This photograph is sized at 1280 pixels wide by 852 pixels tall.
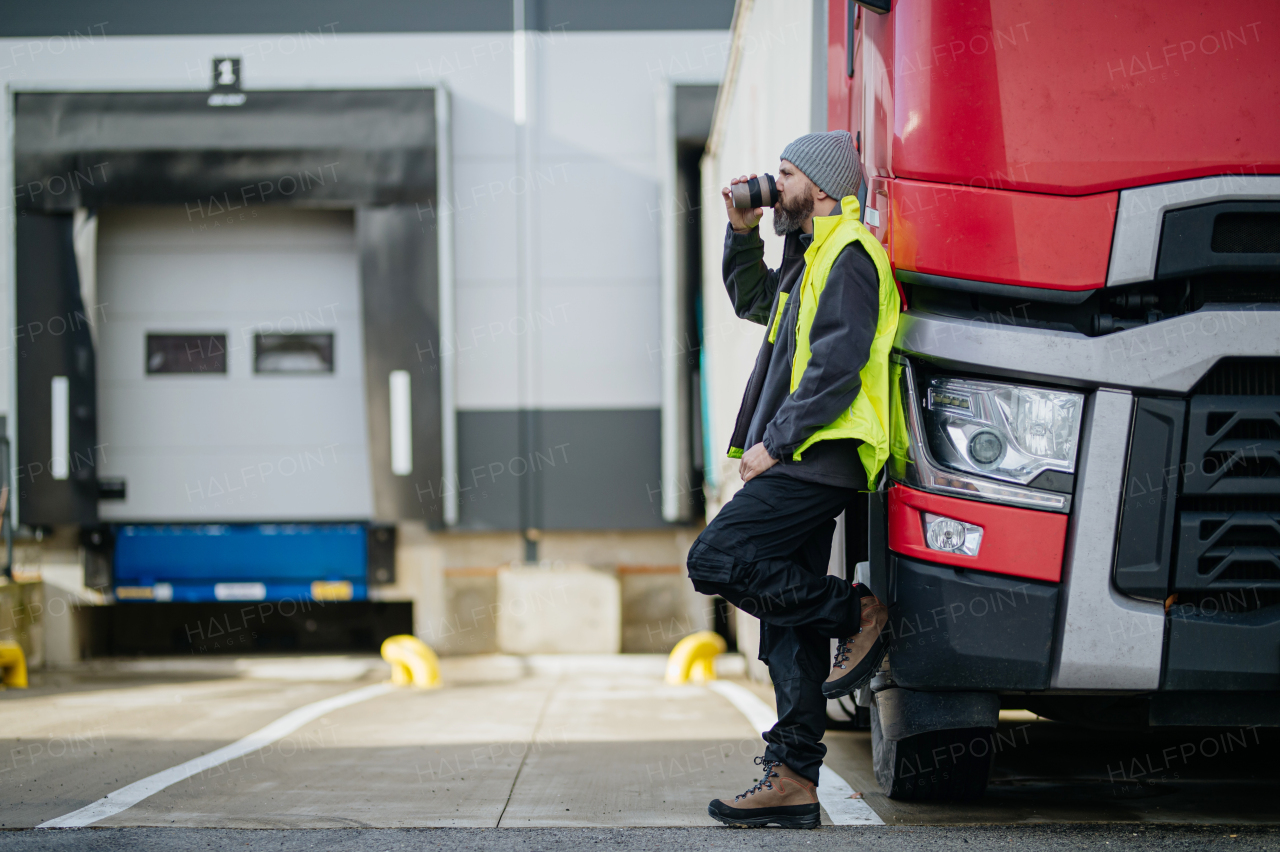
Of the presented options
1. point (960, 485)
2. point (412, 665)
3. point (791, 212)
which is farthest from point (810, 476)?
point (412, 665)

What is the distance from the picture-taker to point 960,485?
8.98 ft

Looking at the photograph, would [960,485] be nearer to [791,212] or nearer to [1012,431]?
[1012,431]

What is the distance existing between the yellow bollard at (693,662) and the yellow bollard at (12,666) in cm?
502

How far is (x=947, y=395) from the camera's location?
2807 mm

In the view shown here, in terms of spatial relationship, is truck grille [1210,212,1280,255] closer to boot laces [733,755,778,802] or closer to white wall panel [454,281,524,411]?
boot laces [733,755,778,802]

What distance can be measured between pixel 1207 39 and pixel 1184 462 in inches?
46.0

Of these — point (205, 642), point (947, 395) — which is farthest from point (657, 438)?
point (947, 395)

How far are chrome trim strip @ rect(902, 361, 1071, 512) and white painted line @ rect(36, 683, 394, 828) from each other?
8.89ft

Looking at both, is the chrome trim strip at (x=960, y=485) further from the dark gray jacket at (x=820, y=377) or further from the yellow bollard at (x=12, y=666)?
the yellow bollard at (x=12, y=666)

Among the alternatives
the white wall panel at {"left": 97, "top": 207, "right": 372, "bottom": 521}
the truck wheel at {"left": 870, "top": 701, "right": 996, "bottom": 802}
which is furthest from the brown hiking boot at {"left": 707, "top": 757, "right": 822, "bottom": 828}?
the white wall panel at {"left": 97, "top": 207, "right": 372, "bottom": 521}

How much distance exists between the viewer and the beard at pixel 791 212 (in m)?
3.13

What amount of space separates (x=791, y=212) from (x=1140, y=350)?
3.63 ft

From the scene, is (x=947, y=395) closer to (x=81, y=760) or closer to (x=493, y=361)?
(x=81, y=760)

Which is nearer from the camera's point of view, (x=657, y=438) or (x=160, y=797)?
(x=160, y=797)
